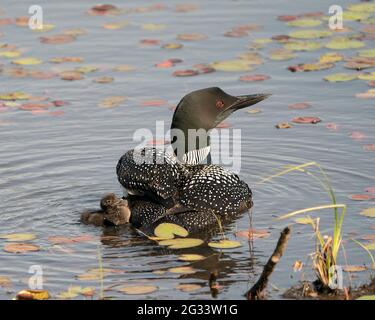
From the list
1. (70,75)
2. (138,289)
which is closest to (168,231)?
(138,289)

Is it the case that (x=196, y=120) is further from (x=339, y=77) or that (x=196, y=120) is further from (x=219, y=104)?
(x=339, y=77)

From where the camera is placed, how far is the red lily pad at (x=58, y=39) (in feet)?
39.3

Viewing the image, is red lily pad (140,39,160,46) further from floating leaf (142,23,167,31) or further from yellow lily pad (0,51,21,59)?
yellow lily pad (0,51,21,59)

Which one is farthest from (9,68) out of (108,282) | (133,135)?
(108,282)

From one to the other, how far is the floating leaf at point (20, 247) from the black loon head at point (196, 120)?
1.50m

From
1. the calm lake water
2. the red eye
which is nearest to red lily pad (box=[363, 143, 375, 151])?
the calm lake water

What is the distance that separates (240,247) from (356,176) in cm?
169

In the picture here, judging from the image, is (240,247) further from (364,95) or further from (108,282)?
(364,95)

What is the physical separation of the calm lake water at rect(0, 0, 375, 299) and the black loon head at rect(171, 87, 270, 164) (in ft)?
2.14

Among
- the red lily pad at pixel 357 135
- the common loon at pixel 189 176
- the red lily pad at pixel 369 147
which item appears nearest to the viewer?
the common loon at pixel 189 176

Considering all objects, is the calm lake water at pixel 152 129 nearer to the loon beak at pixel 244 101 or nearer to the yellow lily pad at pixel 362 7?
the yellow lily pad at pixel 362 7

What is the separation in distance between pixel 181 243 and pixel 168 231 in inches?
7.4

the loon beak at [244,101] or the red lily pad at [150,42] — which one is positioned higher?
the red lily pad at [150,42]

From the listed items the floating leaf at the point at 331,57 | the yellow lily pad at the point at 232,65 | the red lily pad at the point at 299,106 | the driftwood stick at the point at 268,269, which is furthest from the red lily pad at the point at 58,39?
the driftwood stick at the point at 268,269
